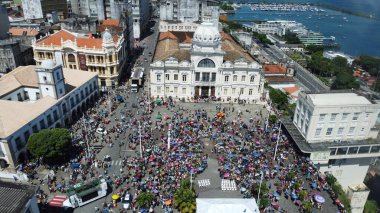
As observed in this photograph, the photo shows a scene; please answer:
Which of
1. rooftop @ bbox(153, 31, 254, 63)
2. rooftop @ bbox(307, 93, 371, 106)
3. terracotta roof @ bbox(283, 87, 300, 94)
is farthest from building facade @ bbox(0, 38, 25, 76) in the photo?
terracotta roof @ bbox(283, 87, 300, 94)

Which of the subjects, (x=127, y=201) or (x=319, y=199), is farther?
(x=319, y=199)

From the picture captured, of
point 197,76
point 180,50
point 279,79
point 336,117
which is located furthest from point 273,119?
point 279,79

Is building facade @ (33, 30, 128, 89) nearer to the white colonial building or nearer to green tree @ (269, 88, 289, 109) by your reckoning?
the white colonial building

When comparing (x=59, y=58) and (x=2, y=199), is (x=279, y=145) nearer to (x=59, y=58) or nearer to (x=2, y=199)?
(x=2, y=199)

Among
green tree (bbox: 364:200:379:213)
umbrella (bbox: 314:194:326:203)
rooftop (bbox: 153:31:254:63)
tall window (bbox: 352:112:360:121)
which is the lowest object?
green tree (bbox: 364:200:379:213)

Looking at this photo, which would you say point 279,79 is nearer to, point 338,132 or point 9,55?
point 338,132

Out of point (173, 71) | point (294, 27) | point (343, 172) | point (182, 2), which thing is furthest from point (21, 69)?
point (294, 27)

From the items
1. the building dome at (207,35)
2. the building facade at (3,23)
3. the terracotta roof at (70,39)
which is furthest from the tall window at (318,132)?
the building facade at (3,23)
